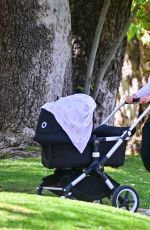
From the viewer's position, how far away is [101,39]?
13.0 meters

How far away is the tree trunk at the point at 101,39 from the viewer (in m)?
12.9

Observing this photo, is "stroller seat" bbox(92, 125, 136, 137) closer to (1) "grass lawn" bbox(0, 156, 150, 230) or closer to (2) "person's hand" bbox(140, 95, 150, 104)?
(2) "person's hand" bbox(140, 95, 150, 104)

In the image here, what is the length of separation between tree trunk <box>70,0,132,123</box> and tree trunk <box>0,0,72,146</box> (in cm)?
91

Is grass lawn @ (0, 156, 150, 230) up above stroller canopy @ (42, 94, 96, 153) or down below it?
below

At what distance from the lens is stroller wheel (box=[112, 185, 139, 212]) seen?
25.1 ft

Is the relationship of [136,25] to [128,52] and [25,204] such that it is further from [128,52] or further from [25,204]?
[25,204]

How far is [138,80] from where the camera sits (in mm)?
21125

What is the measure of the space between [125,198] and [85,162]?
1.70 feet

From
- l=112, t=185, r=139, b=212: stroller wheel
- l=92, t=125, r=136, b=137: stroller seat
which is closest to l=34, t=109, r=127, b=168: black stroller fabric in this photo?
l=92, t=125, r=136, b=137: stroller seat

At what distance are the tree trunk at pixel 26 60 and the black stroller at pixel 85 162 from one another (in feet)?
13.4

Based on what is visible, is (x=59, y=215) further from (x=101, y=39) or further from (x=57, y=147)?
(x=101, y=39)

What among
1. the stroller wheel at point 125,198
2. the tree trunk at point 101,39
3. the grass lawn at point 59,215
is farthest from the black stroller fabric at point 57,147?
the tree trunk at point 101,39

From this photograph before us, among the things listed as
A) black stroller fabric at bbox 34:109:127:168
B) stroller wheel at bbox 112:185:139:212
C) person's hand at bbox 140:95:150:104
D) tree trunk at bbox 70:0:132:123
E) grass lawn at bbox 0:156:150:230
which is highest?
tree trunk at bbox 70:0:132:123

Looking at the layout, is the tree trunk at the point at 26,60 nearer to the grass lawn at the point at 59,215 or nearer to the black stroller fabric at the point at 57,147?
the black stroller fabric at the point at 57,147
